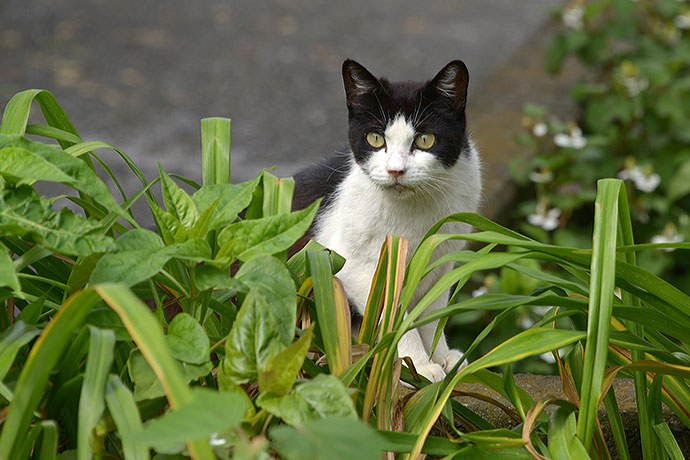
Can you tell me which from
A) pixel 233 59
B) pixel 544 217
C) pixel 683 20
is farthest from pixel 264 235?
pixel 233 59

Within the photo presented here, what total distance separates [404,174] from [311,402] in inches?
Result: 30.8

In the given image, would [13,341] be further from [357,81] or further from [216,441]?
[357,81]

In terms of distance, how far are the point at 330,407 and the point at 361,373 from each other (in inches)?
8.6

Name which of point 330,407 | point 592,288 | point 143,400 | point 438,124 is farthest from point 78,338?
point 438,124

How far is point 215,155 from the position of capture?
1256 millimetres

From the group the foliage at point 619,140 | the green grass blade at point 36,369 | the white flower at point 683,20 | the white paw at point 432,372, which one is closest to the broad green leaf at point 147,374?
the green grass blade at point 36,369

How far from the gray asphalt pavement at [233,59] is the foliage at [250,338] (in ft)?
6.49

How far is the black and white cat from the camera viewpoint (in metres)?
1.62

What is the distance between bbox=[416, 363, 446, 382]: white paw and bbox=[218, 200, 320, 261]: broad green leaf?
665 mm

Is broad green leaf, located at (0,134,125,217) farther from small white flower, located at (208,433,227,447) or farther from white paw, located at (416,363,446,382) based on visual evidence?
white paw, located at (416,363,446,382)

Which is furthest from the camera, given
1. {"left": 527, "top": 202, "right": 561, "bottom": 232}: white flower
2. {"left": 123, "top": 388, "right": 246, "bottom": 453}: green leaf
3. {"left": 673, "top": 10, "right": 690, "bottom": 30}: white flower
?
{"left": 673, "top": 10, "right": 690, "bottom": 30}: white flower

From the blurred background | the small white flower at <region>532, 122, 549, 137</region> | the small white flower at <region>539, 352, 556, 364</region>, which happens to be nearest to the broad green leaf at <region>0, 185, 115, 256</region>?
the small white flower at <region>539, 352, 556, 364</region>

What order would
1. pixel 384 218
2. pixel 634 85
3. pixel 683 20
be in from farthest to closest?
pixel 683 20
pixel 634 85
pixel 384 218

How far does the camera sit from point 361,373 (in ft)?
3.57
